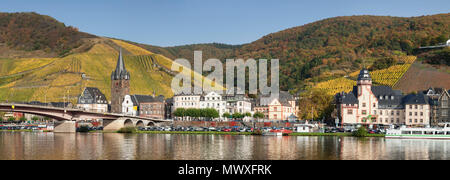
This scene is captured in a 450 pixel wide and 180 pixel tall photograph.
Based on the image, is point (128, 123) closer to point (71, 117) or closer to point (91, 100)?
point (71, 117)

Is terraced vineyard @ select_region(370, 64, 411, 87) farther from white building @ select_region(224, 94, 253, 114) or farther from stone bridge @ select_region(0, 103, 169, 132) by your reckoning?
stone bridge @ select_region(0, 103, 169, 132)

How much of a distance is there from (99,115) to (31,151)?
52.7 metres

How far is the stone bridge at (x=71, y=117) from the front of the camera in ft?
289

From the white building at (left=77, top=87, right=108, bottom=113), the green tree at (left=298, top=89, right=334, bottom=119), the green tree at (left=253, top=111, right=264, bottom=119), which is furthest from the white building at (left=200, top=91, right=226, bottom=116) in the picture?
the white building at (left=77, top=87, right=108, bottom=113)

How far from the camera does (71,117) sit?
100 meters

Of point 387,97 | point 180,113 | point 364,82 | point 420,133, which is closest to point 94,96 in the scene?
point 180,113

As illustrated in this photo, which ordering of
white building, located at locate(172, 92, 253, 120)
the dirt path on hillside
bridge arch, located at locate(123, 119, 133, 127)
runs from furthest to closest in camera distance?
the dirt path on hillside < white building, located at locate(172, 92, 253, 120) < bridge arch, located at locate(123, 119, 133, 127)

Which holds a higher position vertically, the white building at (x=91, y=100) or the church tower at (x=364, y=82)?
the church tower at (x=364, y=82)

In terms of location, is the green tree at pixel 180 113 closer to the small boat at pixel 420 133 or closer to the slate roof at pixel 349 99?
the slate roof at pixel 349 99

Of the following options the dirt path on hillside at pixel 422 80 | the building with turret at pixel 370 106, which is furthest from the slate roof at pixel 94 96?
the dirt path on hillside at pixel 422 80

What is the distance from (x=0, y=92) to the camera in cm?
17750

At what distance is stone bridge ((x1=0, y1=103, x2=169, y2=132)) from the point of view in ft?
289
